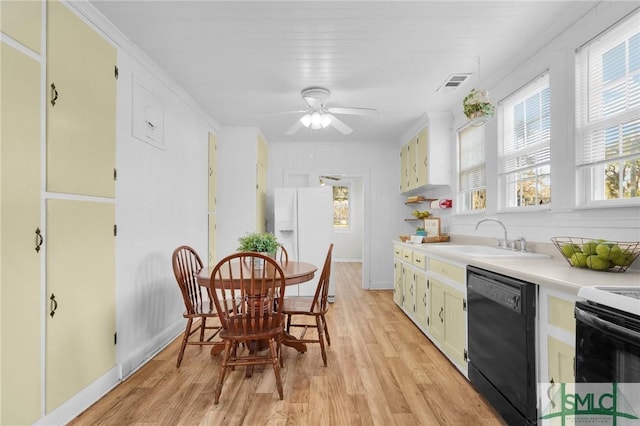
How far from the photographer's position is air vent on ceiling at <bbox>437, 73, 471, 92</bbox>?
3084 millimetres

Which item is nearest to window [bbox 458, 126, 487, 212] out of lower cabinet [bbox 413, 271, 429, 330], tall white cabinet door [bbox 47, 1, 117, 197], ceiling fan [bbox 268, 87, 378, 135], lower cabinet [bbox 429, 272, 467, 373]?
lower cabinet [bbox 413, 271, 429, 330]

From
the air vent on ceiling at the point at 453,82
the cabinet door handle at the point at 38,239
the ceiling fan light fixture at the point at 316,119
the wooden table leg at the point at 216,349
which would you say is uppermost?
the air vent on ceiling at the point at 453,82

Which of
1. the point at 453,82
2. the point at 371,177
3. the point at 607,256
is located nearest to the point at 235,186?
the point at 371,177

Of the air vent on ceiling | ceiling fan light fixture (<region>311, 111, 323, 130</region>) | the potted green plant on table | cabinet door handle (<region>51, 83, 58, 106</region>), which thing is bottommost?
the potted green plant on table

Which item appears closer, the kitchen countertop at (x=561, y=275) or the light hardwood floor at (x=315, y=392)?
the kitchen countertop at (x=561, y=275)

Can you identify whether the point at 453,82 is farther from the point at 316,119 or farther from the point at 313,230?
the point at 313,230

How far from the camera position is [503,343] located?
1865 millimetres

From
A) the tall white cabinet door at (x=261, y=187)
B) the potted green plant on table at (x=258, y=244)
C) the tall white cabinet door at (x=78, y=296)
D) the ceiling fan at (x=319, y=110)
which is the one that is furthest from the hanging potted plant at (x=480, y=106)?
the tall white cabinet door at (x=261, y=187)

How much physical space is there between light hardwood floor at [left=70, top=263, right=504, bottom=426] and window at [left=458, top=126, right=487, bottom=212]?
5.41 feet

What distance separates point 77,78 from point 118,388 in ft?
6.83

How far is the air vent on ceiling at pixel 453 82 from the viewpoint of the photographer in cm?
308

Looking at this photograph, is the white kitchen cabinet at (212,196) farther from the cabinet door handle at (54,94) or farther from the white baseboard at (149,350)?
the cabinet door handle at (54,94)

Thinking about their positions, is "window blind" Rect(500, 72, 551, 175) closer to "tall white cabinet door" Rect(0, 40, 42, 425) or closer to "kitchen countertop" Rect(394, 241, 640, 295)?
"kitchen countertop" Rect(394, 241, 640, 295)

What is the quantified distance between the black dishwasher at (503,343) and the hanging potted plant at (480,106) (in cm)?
123
